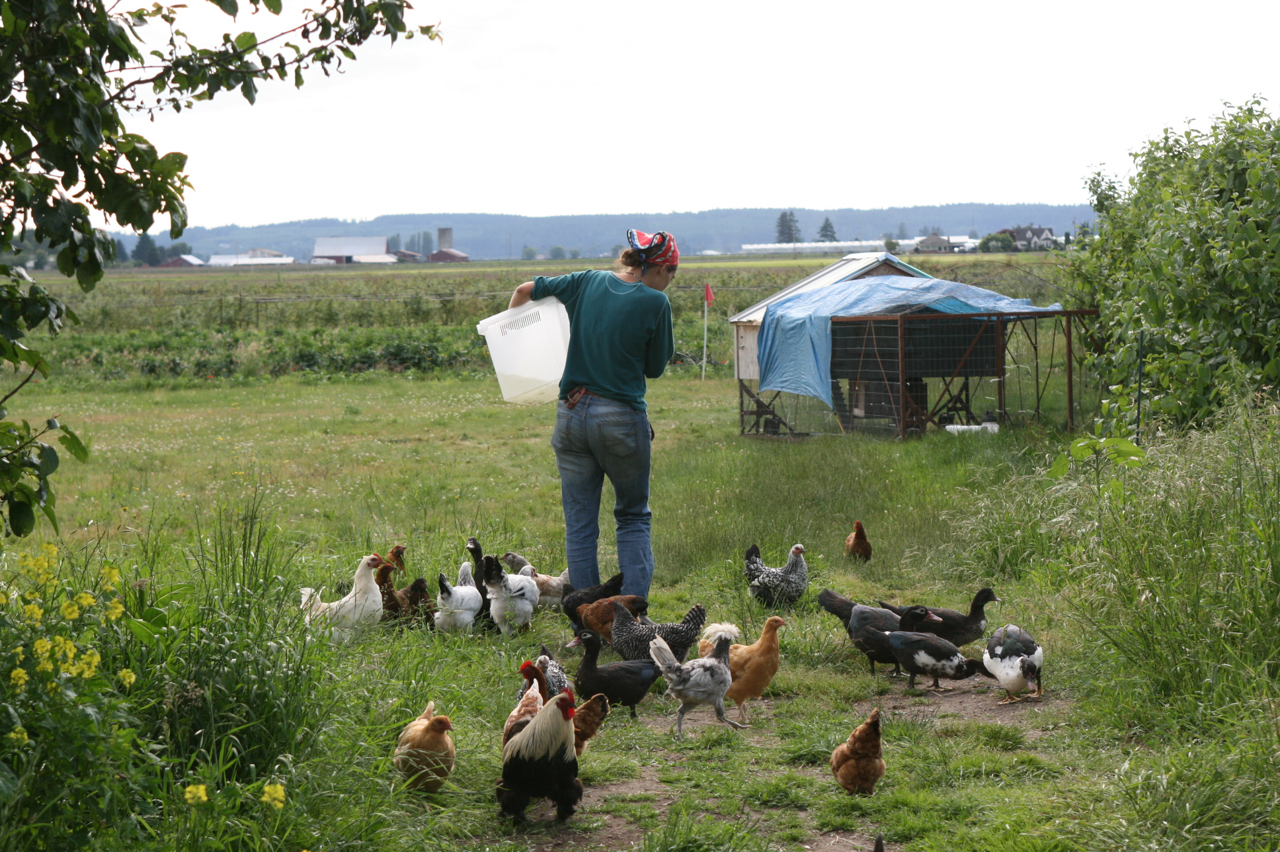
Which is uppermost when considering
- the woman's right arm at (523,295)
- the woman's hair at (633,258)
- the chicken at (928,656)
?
the woman's hair at (633,258)

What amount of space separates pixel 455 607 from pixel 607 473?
4.10 feet

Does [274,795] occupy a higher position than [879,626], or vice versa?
[274,795]

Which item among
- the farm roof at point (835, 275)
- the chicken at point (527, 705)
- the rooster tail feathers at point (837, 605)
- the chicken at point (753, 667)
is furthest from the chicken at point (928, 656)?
the farm roof at point (835, 275)

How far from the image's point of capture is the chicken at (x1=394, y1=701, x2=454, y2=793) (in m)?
3.60

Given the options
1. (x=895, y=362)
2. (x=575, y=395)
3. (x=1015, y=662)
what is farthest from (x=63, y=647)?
(x=895, y=362)

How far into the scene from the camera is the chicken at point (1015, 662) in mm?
4957

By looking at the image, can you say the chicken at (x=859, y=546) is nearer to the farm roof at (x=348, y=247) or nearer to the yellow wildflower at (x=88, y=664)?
the yellow wildflower at (x=88, y=664)

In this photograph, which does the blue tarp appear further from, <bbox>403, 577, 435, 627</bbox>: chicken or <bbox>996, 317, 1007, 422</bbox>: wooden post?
<bbox>403, 577, 435, 627</bbox>: chicken

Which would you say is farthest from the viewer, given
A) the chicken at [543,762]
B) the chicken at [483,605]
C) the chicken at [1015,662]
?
the chicken at [483,605]

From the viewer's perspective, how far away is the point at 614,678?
15.9 feet

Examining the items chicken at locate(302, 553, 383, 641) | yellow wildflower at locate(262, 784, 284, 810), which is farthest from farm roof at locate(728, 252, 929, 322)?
yellow wildflower at locate(262, 784, 284, 810)

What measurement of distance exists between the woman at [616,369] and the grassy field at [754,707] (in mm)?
1139

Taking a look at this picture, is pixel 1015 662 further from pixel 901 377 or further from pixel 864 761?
pixel 901 377

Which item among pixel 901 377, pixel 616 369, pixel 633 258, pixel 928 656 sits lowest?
pixel 928 656
